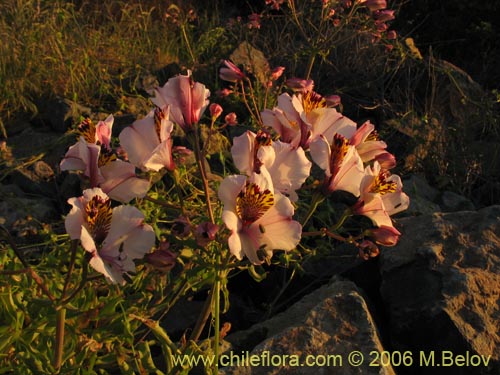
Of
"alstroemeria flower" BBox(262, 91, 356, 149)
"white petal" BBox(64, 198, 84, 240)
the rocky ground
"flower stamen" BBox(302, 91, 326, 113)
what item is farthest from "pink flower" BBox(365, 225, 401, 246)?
"white petal" BBox(64, 198, 84, 240)

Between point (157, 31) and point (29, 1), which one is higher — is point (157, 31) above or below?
below

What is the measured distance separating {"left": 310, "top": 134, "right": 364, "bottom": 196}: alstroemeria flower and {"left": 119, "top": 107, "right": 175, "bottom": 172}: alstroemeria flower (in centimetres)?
34

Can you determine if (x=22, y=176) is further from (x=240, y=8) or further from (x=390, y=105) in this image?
(x=240, y=8)

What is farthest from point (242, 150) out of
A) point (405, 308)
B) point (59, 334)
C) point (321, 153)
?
point (405, 308)

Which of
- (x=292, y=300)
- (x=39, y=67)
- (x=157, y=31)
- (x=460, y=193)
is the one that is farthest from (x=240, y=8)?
(x=292, y=300)

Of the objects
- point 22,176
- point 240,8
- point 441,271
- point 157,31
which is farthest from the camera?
point 240,8

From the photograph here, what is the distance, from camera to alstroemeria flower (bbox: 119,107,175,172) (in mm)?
1603

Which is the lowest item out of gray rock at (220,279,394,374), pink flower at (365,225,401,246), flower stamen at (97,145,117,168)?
gray rock at (220,279,394,374)

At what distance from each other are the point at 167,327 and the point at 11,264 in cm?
73

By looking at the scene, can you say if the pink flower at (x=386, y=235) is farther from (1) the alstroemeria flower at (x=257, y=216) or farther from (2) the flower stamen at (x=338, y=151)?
(1) the alstroemeria flower at (x=257, y=216)

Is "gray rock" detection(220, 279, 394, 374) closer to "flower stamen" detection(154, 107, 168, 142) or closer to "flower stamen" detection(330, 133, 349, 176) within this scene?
"flower stamen" detection(330, 133, 349, 176)

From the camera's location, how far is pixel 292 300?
310cm

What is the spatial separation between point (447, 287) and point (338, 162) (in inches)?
41.4

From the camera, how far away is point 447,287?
249 centimetres
